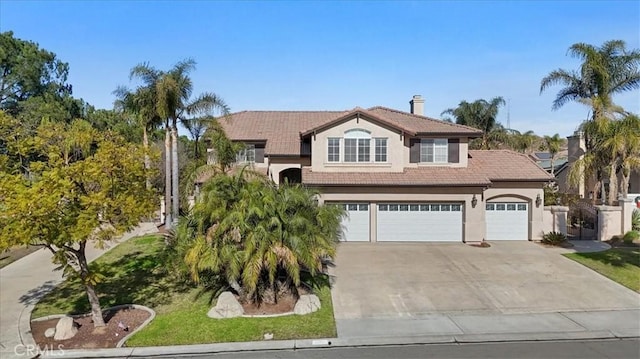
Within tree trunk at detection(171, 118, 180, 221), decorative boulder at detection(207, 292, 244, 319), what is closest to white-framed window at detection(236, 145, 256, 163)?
tree trunk at detection(171, 118, 180, 221)

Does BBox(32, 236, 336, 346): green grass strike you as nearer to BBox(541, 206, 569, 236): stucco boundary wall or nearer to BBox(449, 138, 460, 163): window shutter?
BBox(449, 138, 460, 163): window shutter

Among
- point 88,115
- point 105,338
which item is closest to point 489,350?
point 105,338

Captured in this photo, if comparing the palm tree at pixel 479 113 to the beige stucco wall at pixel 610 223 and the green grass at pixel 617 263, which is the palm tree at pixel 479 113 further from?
the green grass at pixel 617 263

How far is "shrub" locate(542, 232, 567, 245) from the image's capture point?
22250mm

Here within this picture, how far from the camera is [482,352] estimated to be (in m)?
10.8

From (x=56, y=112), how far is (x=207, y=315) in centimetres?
3752

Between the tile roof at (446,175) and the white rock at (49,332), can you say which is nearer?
the white rock at (49,332)

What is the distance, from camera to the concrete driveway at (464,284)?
13.9 metres

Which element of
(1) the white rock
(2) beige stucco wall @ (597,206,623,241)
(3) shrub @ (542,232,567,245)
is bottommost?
(1) the white rock

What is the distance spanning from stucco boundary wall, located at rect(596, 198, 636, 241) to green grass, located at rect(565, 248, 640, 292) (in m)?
2.57

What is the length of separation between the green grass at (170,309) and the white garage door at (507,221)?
488 inches

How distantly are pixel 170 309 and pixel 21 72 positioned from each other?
40.7 meters

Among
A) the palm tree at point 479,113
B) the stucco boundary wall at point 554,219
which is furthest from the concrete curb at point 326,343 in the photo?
the palm tree at point 479,113
